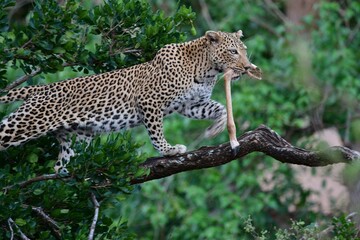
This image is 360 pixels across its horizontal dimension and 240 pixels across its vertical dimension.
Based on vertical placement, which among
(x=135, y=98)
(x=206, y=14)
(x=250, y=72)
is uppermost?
(x=250, y=72)

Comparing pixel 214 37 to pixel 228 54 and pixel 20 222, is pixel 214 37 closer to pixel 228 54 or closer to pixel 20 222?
pixel 228 54

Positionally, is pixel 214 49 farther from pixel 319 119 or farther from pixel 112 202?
pixel 319 119

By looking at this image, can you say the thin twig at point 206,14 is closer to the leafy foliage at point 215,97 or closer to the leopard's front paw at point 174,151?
the leafy foliage at point 215,97

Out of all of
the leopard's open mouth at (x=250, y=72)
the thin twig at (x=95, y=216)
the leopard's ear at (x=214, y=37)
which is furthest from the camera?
the leopard's ear at (x=214, y=37)

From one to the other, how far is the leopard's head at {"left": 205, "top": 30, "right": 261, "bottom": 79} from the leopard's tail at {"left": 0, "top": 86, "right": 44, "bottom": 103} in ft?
5.23

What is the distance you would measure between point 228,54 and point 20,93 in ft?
6.22

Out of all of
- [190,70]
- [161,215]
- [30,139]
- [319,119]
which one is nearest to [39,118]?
[30,139]

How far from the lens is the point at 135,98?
9.32 metres

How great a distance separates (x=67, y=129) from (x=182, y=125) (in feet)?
19.0

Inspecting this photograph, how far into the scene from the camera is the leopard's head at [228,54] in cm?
938

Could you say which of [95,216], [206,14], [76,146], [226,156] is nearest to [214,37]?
[226,156]

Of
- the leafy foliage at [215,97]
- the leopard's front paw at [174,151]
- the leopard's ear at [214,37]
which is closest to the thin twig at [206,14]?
the leafy foliage at [215,97]

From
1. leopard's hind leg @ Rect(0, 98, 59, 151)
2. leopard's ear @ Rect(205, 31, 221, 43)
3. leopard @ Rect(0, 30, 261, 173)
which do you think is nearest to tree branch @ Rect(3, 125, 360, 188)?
leopard @ Rect(0, 30, 261, 173)

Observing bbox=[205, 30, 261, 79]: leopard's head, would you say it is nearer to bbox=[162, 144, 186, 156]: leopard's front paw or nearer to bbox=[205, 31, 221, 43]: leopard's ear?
bbox=[205, 31, 221, 43]: leopard's ear
